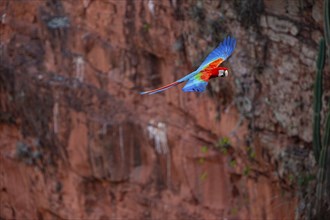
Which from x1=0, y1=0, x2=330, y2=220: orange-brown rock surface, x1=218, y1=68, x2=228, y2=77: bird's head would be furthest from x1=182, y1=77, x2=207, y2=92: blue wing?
x1=0, y1=0, x2=330, y2=220: orange-brown rock surface

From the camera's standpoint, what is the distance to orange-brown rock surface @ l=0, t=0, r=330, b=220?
8.97 meters

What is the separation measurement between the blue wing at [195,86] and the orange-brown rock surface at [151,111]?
2941 mm

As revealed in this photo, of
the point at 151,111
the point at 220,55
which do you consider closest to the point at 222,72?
the point at 220,55

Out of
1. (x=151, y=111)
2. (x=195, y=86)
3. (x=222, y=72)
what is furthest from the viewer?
(x=151, y=111)

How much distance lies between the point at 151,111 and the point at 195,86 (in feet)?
15.5

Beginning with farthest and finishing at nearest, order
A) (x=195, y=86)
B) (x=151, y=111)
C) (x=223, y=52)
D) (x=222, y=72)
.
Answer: (x=151, y=111) → (x=223, y=52) → (x=222, y=72) → (x=195, y=86)

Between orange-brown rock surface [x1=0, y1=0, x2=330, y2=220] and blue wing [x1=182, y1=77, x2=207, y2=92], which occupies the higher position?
blue wing [x1=182, y1=77, x2=207, y2=92]

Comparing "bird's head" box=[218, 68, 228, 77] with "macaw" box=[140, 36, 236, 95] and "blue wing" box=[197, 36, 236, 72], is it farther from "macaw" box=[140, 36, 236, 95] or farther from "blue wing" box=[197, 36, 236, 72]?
"blue wing" box=[197, 36, 236, 72]

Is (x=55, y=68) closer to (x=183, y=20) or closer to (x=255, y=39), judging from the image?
(x=183, y=20)

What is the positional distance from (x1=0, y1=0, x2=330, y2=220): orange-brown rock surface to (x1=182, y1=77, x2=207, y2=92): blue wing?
294 cm

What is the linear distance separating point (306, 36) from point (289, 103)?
0.63m

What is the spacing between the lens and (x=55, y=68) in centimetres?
1091

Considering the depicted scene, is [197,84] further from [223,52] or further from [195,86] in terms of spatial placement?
[223,52]

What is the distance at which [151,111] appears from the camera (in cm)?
1031
